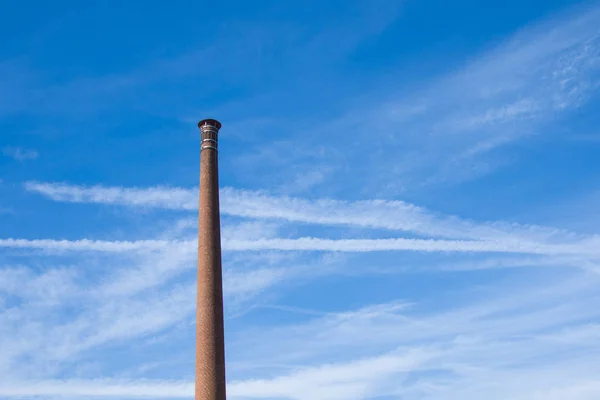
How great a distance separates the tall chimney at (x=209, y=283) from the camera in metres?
28.1

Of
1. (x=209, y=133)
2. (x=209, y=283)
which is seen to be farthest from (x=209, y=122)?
(x=209, y=283)

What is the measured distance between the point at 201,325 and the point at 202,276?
82.6 inches

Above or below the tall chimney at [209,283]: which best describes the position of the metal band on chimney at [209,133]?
above

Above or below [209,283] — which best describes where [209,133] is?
above

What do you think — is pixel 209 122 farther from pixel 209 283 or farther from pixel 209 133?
pixel 209 283

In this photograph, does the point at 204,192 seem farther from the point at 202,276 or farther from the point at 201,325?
the point at 201,325

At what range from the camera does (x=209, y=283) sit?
2947cm

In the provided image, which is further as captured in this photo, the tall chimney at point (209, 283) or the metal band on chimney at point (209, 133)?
the metal band on chimney at point (209, 133)

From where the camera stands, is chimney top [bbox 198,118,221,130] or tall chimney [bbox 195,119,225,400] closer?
tall chimney [bbox 195,119,225,400]

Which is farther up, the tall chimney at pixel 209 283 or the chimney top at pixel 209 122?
the chimney top at pixel 209 122

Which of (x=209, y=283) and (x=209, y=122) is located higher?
(x=209, y=122)

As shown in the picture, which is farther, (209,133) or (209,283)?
(209,133)

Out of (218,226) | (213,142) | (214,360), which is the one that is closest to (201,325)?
(214,360)

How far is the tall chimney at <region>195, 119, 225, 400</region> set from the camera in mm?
28078
